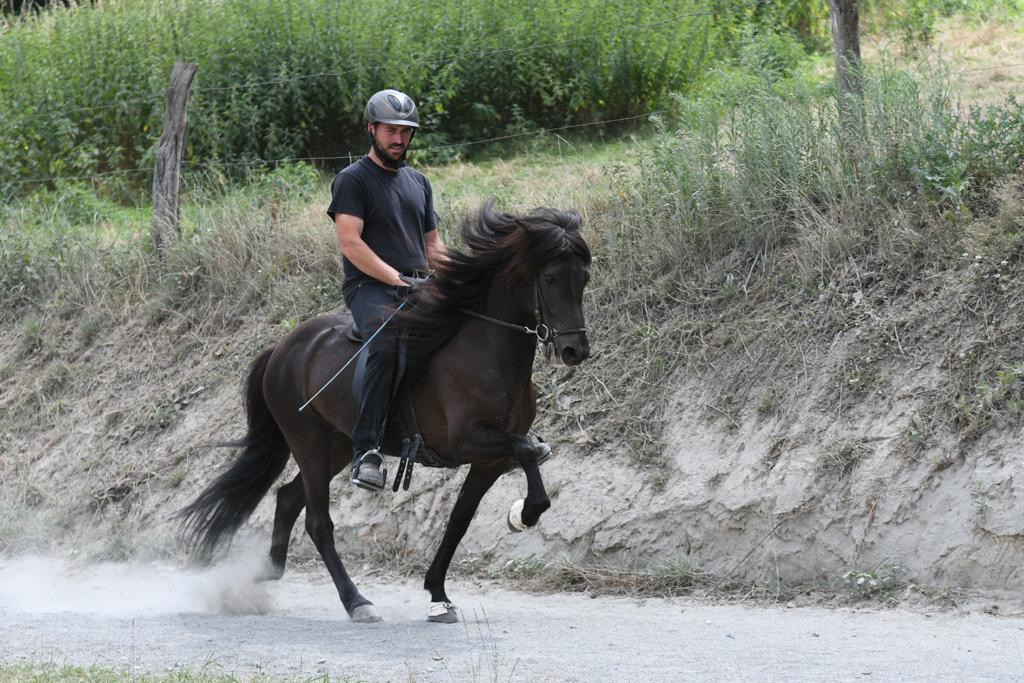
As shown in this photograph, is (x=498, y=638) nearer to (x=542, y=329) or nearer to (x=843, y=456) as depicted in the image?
(x=542, y=329)

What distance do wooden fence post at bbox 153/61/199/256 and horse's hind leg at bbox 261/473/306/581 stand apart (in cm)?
607

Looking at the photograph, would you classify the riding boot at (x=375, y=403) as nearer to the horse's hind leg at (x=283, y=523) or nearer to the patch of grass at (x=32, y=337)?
the horse's hind leg at (x=283, y=523)

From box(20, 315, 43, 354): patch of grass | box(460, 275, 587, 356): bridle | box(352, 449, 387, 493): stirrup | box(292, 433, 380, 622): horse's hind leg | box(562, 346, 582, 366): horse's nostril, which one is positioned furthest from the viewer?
box(20, 315, 43, 354): patch of grass

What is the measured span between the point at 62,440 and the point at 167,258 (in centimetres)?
242

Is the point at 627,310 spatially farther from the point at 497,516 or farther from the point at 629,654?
the point at 629,654

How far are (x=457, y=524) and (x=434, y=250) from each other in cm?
187

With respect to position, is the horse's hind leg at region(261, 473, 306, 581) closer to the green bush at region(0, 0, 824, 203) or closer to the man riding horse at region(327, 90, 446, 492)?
the man riding horse at region(327, 90, 446, 492)

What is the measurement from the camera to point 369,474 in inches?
298

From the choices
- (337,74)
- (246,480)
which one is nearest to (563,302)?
(246,480)

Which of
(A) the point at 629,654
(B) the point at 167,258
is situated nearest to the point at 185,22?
(B) the point at 167,258

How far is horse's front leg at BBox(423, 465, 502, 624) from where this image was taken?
26.0 ft

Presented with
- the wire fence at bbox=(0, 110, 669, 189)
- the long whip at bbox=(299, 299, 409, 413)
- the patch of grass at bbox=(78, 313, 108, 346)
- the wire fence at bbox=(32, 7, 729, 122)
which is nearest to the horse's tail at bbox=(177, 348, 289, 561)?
the long whip at bbox=(299, 299, 409, 413)

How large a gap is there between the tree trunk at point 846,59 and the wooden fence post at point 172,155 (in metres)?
7.37

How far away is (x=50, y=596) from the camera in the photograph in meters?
9.87
